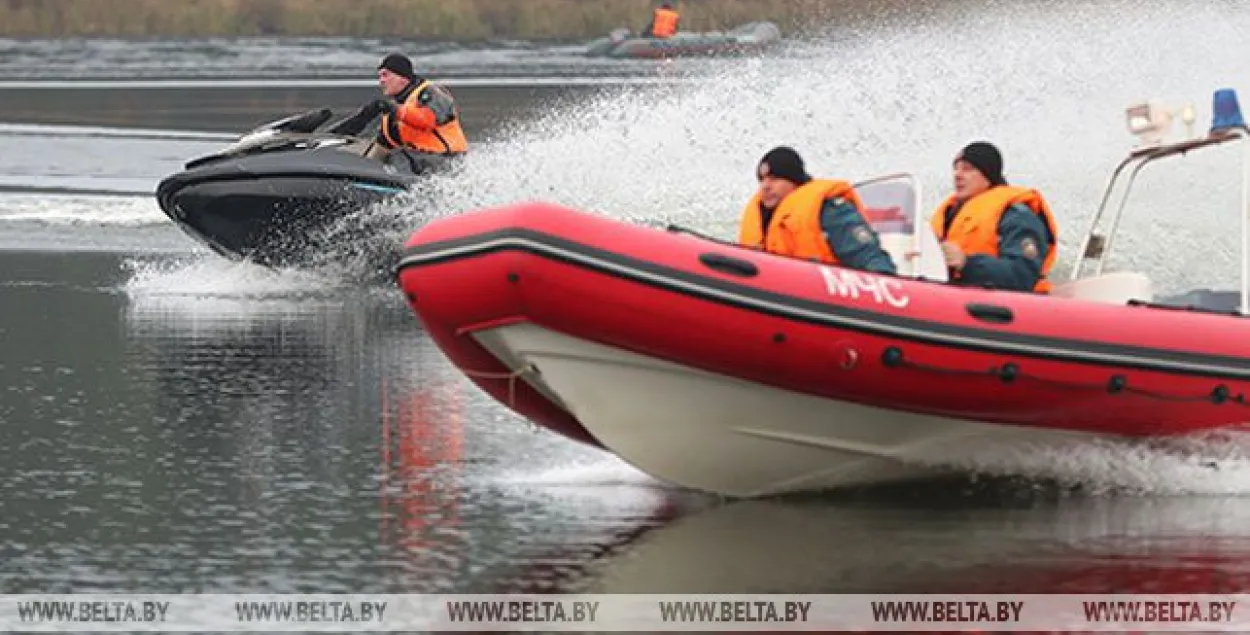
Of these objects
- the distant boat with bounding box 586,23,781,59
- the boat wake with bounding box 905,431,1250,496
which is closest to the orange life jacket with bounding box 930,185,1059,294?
the boat wake with bounding box 905,431,1250,496

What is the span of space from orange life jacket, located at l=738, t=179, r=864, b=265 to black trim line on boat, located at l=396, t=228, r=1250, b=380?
552 mm

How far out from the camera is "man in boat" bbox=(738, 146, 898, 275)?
1080 cm

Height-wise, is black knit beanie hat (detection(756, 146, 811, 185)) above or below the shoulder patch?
above

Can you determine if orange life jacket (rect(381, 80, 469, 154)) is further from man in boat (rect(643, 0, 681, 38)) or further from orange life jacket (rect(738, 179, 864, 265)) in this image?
man in boat (rect(643, 0, 681, 38))

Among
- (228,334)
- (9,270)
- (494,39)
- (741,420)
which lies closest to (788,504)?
(741,420)

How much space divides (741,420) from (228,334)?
612cm

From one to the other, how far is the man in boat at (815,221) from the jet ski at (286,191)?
7522mm

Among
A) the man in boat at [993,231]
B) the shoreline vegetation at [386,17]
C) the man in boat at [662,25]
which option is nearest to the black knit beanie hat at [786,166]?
the man in boat at [993,231]

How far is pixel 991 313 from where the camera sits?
10438 millimetres

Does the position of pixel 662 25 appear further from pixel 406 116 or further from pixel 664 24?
pixel 406 116

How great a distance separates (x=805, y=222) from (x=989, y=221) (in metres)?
0.81

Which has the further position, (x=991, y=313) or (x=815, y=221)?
(x=815, y=221)

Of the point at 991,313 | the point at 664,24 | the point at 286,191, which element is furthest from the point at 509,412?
the point at 664,24

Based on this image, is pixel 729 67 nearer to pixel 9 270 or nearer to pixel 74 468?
pixel 9 270
